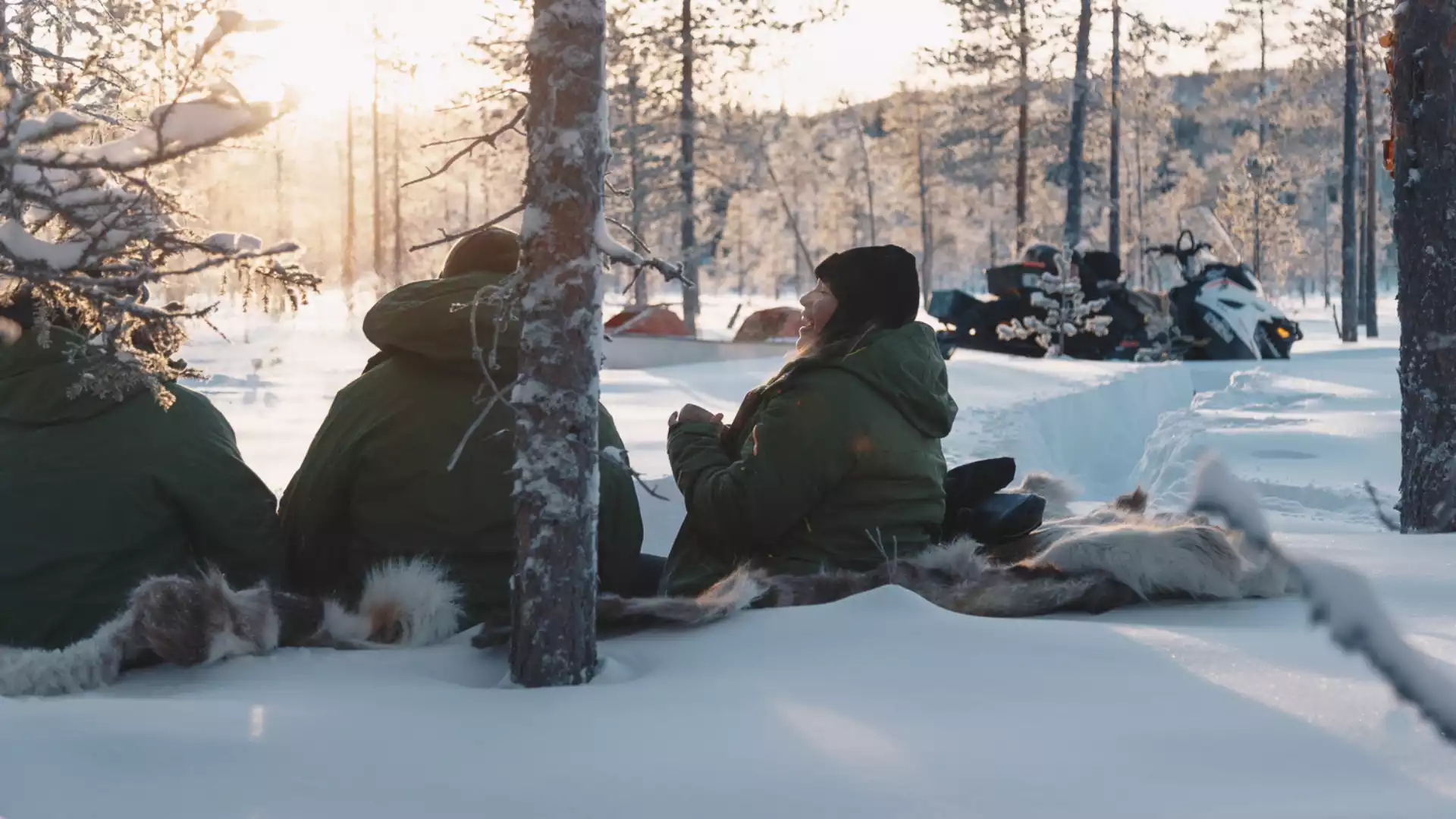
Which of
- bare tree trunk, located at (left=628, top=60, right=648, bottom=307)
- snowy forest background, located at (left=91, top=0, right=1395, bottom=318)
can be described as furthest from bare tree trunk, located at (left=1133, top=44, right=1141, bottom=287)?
bare tree trunk, located at (left=628, top=60, right=648, bottom=307)

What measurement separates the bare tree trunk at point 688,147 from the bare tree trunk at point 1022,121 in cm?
719

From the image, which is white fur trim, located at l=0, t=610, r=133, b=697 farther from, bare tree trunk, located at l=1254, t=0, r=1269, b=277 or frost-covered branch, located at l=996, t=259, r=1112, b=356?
bare tree trunk, located at l=1254, t=0, r=1269, b=277

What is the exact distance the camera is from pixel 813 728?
7.18 ft

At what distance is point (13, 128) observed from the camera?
79.6 inches

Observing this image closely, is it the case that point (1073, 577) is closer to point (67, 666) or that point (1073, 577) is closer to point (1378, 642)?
point (1378, 642)

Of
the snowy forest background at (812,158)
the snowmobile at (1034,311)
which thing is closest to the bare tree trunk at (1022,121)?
the snowy forest background at (812,158)

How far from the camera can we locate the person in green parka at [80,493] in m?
3.10

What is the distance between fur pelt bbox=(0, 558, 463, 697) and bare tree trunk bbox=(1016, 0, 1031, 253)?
2515 centimetres

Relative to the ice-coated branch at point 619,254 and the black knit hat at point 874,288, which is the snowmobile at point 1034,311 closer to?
the black knit hat at point 874,288

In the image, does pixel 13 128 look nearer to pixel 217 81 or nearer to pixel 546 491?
pixel 217 81

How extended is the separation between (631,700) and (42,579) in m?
1.70

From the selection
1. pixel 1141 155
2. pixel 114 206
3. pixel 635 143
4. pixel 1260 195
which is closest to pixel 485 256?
pixel 114 206

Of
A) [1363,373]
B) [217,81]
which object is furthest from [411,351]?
[1363,373]

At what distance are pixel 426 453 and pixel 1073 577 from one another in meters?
1.75
